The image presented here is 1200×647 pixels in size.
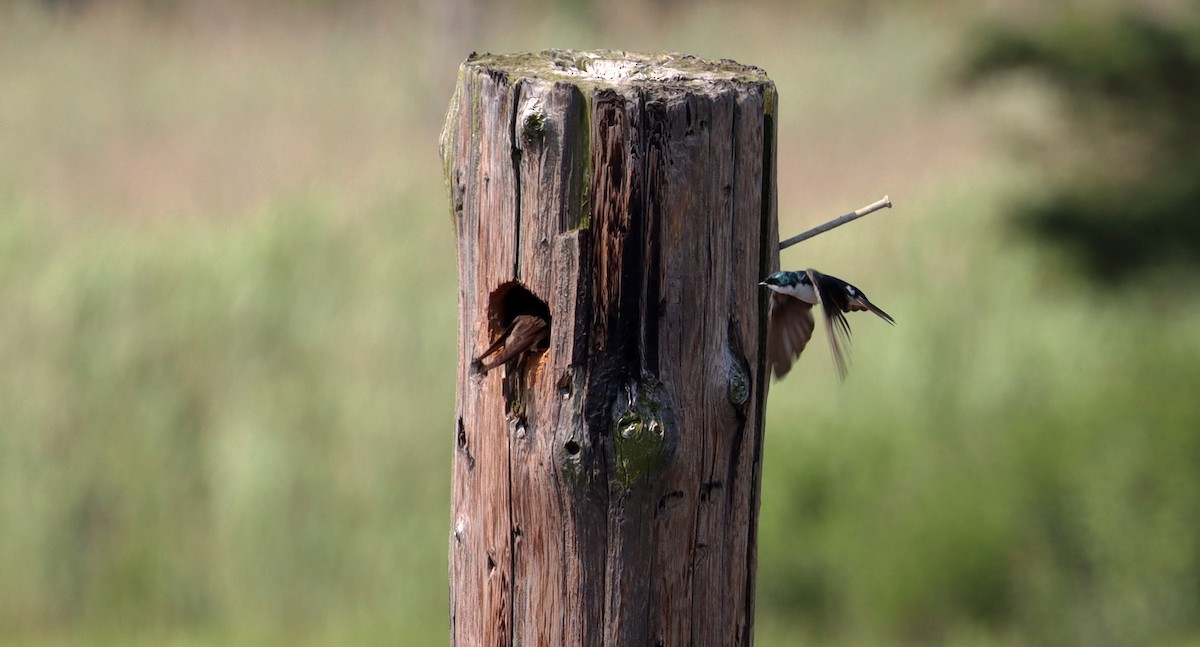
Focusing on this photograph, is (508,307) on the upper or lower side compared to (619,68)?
lower

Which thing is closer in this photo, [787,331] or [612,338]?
[612,338]

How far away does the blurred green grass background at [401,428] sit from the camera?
7895 mm

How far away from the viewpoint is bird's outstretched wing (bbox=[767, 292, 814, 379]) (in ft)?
9.39

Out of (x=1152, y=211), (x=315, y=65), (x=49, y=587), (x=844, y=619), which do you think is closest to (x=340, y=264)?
(x=49, y=587)

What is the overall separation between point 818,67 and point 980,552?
6.91 m

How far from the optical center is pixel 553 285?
220 centimetres

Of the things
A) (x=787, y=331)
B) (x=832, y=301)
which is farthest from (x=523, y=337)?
(x=787, y=331)

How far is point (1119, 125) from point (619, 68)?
907 centimetres

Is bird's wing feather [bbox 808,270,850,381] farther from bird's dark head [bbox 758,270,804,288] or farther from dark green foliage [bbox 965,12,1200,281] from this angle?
dark green foliage [bbox 965,12,1200,281]

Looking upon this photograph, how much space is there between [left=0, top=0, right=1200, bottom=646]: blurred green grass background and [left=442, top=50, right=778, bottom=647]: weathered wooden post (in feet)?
17.5

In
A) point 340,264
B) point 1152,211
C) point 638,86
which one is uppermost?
point 1152,211

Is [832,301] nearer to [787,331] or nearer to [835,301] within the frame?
[835,301]

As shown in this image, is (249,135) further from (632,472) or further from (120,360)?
(632,472)

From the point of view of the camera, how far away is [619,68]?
2367 millimetres
